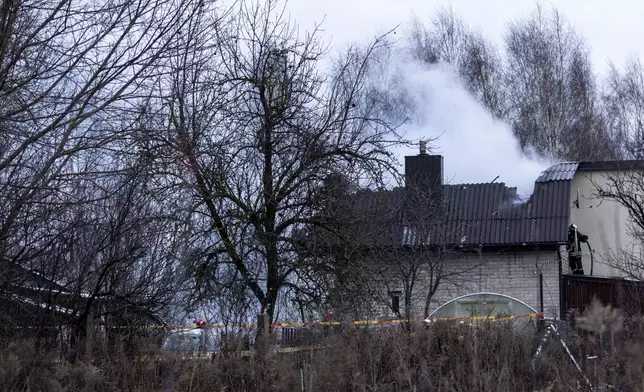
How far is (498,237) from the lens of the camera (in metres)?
23.0

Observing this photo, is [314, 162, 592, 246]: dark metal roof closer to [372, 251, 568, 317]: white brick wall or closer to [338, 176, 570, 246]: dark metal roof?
[338, 176, 570, 246]: dark metal roof

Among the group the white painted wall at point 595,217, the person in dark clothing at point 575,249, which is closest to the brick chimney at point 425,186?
the person in dark clothing at point 575,249

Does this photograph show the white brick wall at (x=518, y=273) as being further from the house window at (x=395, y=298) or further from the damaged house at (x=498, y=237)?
the house window at (x=395, y=298)

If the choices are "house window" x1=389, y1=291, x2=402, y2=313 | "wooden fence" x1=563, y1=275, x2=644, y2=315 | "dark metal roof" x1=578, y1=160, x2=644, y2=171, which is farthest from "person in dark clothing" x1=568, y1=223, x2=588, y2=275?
"house window" x1=389, y1=291, x2=402, y2=313

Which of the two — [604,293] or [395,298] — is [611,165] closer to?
[604,293]

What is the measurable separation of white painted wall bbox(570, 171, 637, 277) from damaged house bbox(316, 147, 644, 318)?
0.10 feet

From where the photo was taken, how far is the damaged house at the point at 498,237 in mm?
17500

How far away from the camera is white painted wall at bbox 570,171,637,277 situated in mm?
24625

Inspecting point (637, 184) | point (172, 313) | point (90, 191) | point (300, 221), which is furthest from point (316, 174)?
point (637, 184)

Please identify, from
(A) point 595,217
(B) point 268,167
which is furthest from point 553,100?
(B) point 268,167

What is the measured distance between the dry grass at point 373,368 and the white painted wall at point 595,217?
15825mm

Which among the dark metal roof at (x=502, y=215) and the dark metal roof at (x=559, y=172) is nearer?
the dark metal roof at (x=502, y=215)

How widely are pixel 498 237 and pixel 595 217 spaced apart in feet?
13.2

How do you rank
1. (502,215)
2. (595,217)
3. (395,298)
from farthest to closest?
(595,217), (502,215), (395,298)
